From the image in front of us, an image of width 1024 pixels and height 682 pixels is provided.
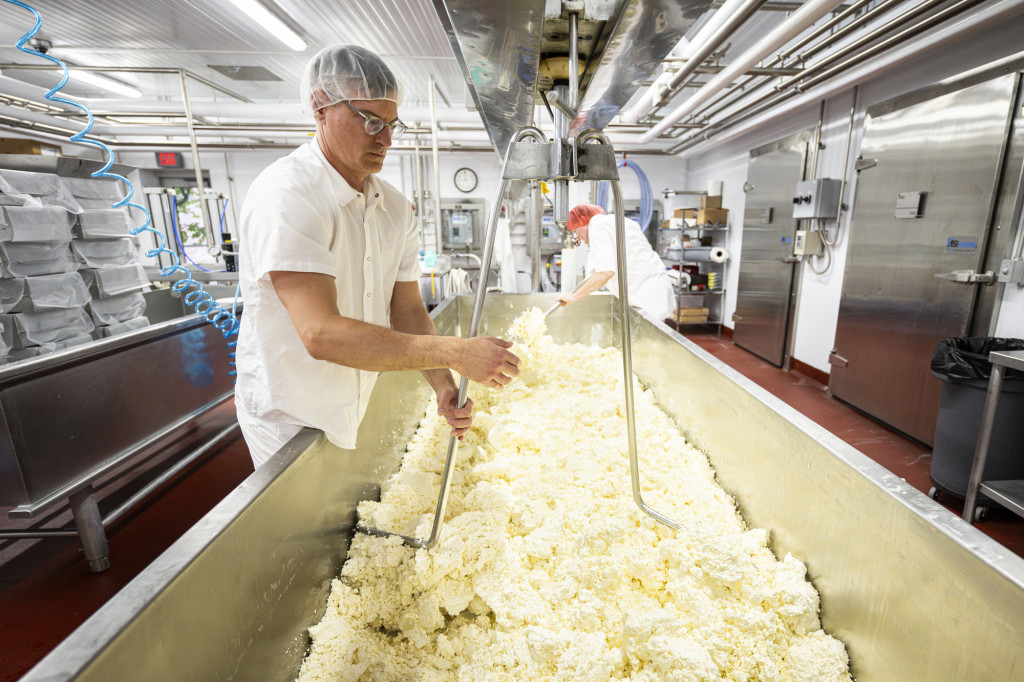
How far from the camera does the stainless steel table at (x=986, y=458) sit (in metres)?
1.76

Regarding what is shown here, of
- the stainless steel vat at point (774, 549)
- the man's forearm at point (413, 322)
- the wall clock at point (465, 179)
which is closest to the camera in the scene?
the stainless steel vat at point (774, 549)

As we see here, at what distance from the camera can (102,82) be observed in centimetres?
453

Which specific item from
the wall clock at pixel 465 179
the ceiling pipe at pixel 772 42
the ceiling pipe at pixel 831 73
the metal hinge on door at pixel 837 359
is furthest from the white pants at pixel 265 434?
the wall clock at pixel 465 179

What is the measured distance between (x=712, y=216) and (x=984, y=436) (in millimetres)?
4184

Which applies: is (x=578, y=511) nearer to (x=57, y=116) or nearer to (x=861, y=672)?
(x=861, y=672)

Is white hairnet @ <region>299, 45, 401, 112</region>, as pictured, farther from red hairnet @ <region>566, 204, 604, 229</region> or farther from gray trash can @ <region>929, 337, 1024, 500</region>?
gray trash can @ <region>929, 337, 1024, 500</region>

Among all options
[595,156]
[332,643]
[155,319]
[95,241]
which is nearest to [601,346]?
[595,156]

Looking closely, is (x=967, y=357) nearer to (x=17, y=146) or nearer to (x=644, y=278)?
(x=644, y=278)

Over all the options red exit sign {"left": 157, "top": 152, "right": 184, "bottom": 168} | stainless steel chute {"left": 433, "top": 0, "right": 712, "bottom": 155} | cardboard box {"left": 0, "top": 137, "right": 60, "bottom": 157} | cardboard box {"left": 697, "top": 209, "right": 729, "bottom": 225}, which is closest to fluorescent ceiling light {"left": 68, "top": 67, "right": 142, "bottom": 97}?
red exit sign {"left": 157, "top": 152, "right": 184, "bottom": 168}

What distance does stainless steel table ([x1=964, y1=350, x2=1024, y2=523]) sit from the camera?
1759 millimetres

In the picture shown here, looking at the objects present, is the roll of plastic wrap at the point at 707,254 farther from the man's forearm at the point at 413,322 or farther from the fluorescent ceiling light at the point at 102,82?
the fluorescent ceiling light at the point at 102,82

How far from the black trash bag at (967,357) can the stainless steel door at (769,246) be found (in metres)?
2.11

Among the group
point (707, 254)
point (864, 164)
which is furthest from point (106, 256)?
point (707, 254)

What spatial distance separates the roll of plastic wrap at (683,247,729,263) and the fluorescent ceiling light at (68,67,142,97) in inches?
254
